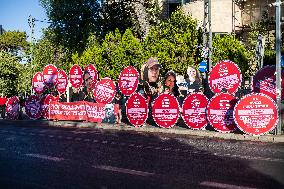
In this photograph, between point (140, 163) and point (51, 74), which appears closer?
point (140, 163)

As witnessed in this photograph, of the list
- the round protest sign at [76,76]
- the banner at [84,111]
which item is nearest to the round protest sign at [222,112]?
the banner at [84,111]

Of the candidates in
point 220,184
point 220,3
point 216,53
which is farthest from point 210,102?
point 220,3

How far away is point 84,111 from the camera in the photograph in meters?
20.2

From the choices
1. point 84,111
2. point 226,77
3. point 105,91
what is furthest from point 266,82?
point 84,111

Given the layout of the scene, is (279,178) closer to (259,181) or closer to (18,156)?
(259,181)

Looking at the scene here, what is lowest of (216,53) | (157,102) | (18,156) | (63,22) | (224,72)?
(18,156)

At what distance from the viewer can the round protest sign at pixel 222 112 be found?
14.1m

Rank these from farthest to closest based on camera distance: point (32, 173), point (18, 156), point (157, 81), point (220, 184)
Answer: point (157, 81), point (18, 156), point (32, 173), point (220, 184)

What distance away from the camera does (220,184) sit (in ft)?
22.1

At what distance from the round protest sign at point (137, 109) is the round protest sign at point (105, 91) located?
6.35 ft

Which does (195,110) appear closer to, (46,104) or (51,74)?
(46,104)

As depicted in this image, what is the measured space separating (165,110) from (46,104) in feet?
27.4

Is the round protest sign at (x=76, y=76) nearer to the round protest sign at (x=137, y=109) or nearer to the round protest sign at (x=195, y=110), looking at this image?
the round protest sign at (x=137, y=109)

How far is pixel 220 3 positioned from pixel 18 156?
29343mm
